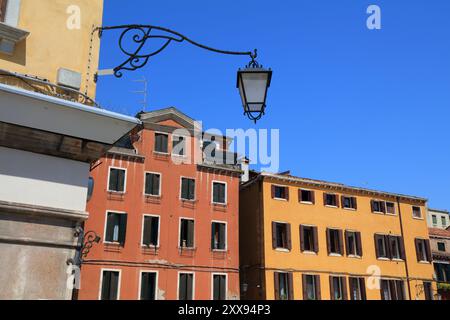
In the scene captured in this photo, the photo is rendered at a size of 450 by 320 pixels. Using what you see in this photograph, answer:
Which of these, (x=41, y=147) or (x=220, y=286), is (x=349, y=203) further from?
(x=41, y=147)

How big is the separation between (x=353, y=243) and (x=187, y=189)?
1217 centimetres

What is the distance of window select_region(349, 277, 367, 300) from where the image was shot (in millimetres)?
31844

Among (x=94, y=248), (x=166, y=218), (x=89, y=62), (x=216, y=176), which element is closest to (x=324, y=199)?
(x=216, y=176)

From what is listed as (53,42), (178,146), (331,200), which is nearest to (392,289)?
(331,200)

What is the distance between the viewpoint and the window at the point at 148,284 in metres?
26.5

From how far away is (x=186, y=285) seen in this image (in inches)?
1083

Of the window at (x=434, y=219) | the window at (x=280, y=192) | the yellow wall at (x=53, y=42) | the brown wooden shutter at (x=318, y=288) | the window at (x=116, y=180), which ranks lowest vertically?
the yellow wall at (x=53, y=42)

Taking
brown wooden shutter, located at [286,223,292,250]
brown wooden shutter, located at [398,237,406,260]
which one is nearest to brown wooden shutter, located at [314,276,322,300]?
brown wooden shutter, located at [286,223,292,250]

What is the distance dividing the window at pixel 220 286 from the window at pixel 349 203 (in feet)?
34.5

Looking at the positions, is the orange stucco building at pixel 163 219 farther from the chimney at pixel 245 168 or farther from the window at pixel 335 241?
the window at pixel 335 241

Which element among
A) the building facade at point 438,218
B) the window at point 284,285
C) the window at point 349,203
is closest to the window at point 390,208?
the window at point 349,203

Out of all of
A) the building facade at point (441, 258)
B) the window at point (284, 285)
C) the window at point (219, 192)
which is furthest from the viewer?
the building facade at point (441, 258)

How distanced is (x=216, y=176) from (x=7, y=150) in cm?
2624

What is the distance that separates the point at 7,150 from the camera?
4402mm
